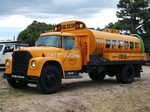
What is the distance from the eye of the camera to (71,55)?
1181 centimetres

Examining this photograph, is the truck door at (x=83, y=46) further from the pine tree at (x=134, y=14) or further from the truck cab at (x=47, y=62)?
the pine tree at (x=134, y=14)

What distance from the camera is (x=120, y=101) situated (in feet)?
31.3

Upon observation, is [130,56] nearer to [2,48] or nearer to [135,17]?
[2,48]

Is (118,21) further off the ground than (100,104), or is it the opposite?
(118,21)

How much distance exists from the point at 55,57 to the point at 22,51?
1.31 metres

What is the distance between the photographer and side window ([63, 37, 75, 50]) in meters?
11.7

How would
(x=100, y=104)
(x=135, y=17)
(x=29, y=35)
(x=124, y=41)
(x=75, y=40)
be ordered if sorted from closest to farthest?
(x=100, y=104), (x=75, y=40), (x=124, y=41), (x=135, y=17), (x=29, y=35)

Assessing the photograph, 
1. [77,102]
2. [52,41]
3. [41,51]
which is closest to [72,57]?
[52,41]

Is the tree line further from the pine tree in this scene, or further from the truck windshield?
the truck windshield

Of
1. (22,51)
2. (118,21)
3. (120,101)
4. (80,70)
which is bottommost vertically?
(120,101)

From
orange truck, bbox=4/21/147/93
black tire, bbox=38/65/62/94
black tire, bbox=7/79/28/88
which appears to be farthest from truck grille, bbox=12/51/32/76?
black tire, bbox=7/79/28/88

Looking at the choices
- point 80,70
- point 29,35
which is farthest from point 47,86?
point 29,35

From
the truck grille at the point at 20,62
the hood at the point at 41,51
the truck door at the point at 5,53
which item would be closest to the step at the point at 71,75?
the hood at the point at 41,51

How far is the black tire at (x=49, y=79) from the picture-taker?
1037cm
